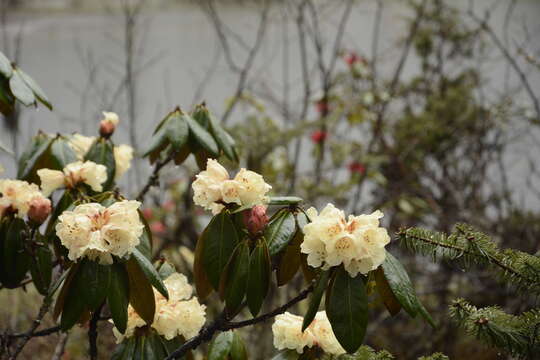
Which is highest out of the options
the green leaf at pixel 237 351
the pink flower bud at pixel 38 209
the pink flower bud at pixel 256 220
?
the pink flower bud at pixel 256 220

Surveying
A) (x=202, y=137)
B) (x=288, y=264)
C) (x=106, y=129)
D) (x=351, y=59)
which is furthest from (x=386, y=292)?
(x=351, y=59)

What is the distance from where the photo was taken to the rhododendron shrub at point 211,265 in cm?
88

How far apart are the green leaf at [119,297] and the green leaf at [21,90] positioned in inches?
20.4

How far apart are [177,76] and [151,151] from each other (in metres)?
3.79

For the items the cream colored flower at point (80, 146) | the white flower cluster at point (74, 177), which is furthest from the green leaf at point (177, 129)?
the cream colored flower at point (80, 146)

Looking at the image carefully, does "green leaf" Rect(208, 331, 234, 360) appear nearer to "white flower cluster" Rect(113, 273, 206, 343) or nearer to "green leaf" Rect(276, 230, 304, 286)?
"white flower cluster" Rect(113, 273, 206, 343)

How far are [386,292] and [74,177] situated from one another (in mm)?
699

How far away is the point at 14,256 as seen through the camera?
1.21m

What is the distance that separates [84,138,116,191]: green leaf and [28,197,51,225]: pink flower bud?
0.30 meters

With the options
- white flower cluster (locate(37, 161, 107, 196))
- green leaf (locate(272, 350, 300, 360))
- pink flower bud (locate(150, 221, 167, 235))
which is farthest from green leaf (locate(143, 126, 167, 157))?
pink flower bud (locate(150, 221, 167, 235))

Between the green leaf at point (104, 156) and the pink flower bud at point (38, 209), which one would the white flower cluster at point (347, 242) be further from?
the green leaf at point (104, 156)

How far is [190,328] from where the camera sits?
3.55 feet

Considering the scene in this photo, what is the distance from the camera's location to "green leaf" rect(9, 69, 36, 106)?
127cm

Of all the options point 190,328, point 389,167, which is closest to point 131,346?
point 190,328
